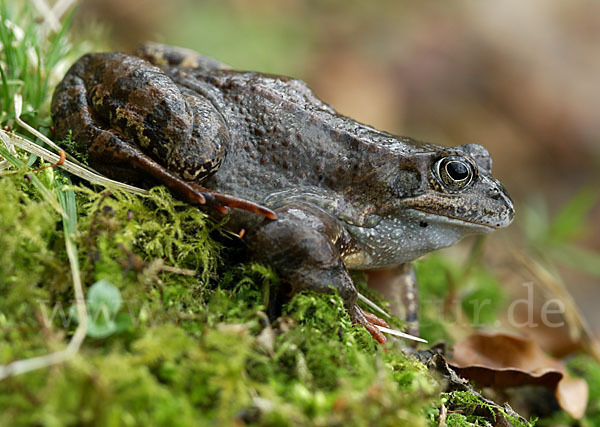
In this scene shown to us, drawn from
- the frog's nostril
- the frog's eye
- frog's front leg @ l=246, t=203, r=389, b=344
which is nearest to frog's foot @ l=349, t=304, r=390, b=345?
frog's front leg @ l=246, t=203, r=389, b=344

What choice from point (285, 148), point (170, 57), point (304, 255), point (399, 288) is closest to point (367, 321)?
point (304, 255)

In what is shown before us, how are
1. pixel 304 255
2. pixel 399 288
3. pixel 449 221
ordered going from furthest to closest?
pixel 399 288 → pixel 449 221 → pixel 304 255

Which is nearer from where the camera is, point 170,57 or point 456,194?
point 456,194

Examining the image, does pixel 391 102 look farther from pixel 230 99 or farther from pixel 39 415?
pixel 39 415

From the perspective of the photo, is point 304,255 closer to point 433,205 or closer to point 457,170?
point 433,205

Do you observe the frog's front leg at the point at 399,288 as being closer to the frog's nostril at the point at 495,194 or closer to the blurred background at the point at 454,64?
the frog's nostril at the point at 495,194

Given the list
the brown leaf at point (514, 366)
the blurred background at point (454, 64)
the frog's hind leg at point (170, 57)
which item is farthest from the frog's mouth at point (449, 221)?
the blurred background at point (454, 64)
